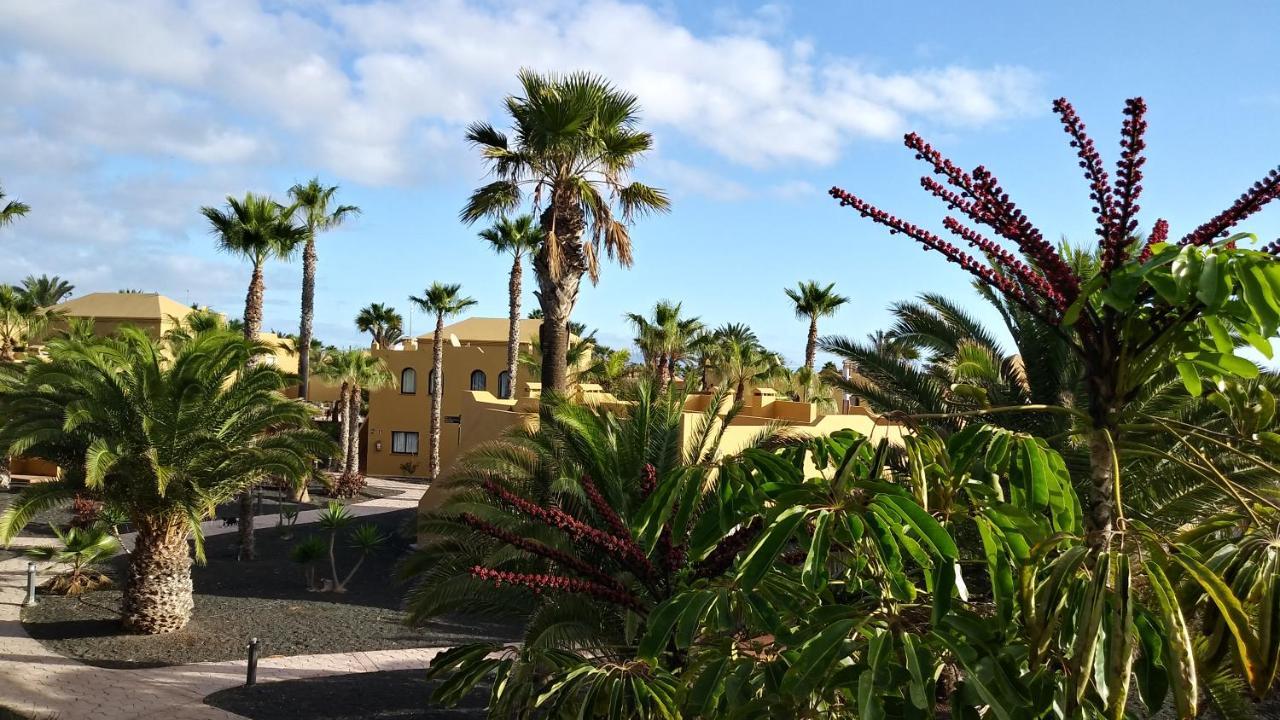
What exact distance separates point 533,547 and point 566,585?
0.38 m

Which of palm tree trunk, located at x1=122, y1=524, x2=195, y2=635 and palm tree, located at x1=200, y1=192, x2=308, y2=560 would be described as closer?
palm tree trunk, located at x1=122, y1=524, x2=195, y2=635

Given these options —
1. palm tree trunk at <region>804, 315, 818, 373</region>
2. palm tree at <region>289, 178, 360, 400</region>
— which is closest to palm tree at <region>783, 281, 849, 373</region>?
palm tree trunk at <region>804, 315, 818, 373</region>

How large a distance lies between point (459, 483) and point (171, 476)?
5986 mm

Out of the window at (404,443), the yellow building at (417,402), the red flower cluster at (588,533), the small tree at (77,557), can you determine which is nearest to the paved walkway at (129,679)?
the small tree at (77,557)

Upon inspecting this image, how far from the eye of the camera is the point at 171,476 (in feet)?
49.9

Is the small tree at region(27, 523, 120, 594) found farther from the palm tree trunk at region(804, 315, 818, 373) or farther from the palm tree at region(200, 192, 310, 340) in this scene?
the palm tree trunk at region(804, 315, 818, 373)

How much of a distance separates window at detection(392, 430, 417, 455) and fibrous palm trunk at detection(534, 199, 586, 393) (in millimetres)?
32105

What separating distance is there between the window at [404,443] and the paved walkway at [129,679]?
98.7 feet

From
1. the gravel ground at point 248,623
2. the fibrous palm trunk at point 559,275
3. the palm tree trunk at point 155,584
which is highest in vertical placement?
the fibrous palm trunk at point 559,275

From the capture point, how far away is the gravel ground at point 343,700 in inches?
474

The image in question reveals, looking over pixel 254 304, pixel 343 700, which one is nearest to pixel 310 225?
pixel 254 304

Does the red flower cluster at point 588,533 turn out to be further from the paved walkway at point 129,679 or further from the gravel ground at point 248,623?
the paved walkway at point 129,679

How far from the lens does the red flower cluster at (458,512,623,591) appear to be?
676 cm

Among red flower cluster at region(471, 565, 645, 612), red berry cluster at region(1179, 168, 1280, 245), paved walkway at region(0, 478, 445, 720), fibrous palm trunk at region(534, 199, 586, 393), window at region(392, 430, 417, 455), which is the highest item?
fibrous palm trunk at region(534, 199, 586, 393)
